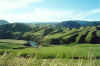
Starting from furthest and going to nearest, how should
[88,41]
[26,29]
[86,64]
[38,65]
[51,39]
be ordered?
[26,29], [51,39], [88,41], [38,65], [86,64]

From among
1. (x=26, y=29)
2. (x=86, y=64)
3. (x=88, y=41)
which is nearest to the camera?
(x=86, y=64)

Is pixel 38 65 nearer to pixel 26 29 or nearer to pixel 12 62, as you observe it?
pixel 12 62

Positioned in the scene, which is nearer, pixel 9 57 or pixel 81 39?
pixel 9 57

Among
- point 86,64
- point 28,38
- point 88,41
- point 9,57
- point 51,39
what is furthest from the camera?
point 28,38

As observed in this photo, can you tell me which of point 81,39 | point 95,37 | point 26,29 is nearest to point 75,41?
point 81,39

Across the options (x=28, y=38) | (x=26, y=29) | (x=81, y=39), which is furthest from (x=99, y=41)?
(x=26, y=29)

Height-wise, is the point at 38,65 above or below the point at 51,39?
above

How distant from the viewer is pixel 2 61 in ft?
13.1

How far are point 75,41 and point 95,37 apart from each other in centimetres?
1274

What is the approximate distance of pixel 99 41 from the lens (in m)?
99.4

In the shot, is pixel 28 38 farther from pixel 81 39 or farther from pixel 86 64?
pixel 86 64

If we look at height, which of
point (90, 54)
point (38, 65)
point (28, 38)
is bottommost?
point (28, 38)

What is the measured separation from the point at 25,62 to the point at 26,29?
19759cm

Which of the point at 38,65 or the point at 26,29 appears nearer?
the point at 38,65
